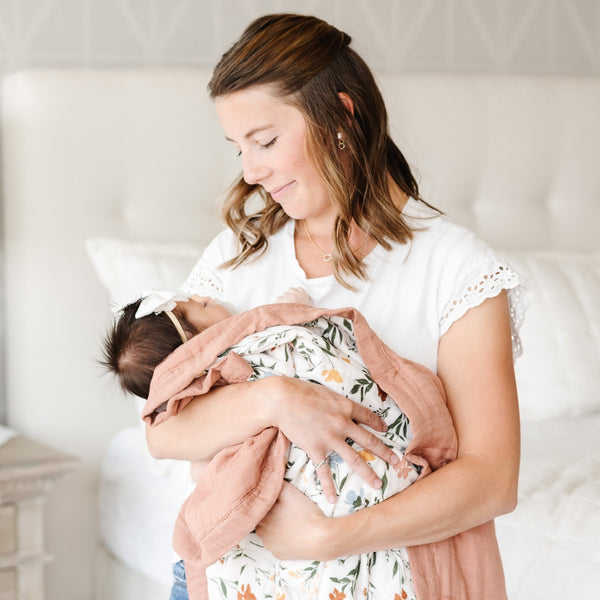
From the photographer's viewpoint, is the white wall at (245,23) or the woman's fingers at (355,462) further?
the white wall at (245,23)

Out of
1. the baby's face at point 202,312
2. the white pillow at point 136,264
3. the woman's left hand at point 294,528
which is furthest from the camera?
the white pillow at point 136,264

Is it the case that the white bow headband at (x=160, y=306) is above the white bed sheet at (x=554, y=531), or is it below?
above

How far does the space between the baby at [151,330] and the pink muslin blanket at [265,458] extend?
0.30ft

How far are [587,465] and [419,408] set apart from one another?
0.82m

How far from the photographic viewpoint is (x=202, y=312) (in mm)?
1442

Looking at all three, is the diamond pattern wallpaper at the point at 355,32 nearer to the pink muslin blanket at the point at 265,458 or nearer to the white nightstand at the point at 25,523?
the white nightstand at the point at 25,523

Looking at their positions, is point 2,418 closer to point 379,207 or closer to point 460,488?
point 379,207

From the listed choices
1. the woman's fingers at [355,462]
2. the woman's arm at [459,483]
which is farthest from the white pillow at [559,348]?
the woman's fingers at [355,462]

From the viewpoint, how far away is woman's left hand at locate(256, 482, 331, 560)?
1.10 meters

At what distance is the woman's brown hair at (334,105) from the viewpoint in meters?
1.34

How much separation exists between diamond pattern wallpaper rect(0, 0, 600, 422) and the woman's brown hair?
1164 millimetres

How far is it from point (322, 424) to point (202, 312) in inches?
15.6

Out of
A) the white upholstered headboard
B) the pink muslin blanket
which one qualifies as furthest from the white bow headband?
the white upholstered headboard

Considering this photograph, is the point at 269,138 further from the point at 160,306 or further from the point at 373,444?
the point at 373,444
